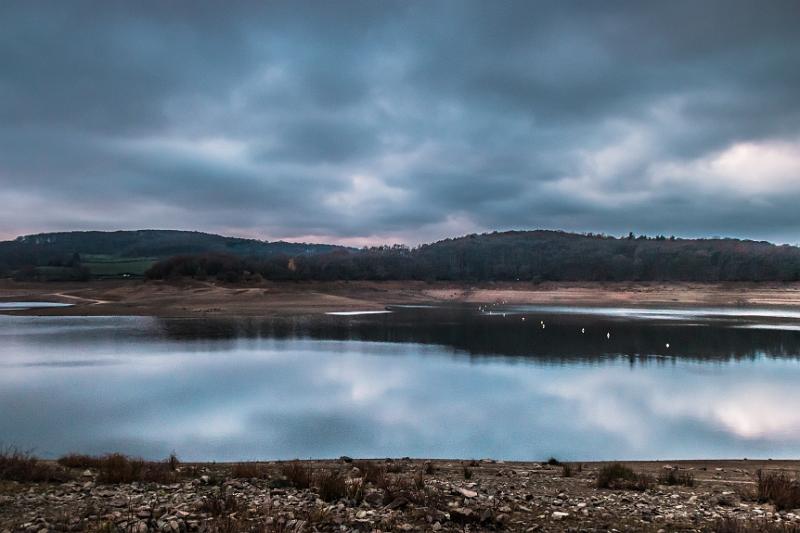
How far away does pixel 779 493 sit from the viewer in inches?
258

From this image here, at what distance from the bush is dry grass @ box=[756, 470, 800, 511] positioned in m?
1.28

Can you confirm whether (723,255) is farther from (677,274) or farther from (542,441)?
(542,441)

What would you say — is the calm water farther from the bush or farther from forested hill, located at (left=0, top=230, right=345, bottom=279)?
forested hill, located at (left=0, top=230, right=345, bottom=279)

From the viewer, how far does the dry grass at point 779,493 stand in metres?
6.35

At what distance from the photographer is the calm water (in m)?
11.8

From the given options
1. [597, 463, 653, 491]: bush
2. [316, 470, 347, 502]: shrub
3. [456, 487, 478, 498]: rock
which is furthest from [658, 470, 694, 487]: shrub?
[316, 470, 347, 502]: shrub

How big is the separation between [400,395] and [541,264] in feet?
362

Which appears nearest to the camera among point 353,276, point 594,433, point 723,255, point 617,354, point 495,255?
point 594,433

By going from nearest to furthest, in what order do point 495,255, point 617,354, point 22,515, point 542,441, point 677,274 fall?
point 22,515, point 542,441, point 617,354, point 677,274, point 495,255

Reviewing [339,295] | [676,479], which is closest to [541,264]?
[339,295]

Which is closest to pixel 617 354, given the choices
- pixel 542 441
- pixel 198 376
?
pixel 542 441

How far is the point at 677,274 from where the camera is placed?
10525cm

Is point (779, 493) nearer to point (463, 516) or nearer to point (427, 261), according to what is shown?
point (463, 516)

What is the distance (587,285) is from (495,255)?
56.9 meters
